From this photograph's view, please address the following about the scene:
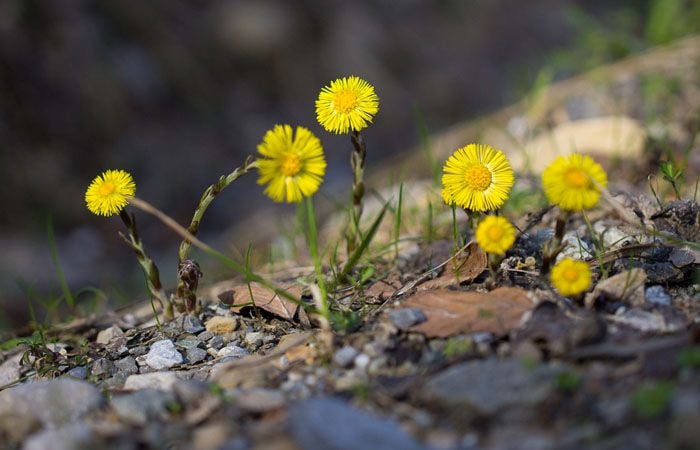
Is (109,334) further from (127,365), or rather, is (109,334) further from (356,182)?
(356,182)

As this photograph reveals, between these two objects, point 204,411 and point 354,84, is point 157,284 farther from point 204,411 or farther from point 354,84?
point 354,84

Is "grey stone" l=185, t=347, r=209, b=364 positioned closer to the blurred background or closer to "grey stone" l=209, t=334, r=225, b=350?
"grey stone" l=209, t=334, r=225, b=350

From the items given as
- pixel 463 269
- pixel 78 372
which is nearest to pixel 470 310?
pixel 463 269

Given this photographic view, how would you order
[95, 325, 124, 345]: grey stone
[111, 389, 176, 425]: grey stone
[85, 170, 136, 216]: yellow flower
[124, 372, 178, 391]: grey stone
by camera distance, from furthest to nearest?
[95, 325, 124, 345]: grey stone
[85, 170, 136, 216]: yellow flower
[124, 372, 178, 391]: grey stone
[111, 389, 176, 425]: grey stone

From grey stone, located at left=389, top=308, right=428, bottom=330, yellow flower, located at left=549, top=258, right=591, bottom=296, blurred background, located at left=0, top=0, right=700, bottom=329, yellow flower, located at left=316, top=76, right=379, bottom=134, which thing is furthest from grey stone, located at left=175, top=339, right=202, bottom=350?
blurred background, located at left=0, top=0, right=700, bottom=329

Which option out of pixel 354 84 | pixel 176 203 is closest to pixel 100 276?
pixel 176 203

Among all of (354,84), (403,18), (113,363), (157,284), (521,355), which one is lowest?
(521,355)
